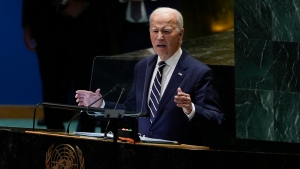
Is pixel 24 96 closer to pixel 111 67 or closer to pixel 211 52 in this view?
pixel 211 52

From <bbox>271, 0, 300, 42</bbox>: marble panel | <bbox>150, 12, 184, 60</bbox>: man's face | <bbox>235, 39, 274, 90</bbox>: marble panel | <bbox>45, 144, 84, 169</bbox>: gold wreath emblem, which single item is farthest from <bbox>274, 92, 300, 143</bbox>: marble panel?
<bbox>45, 144, 84, 169</bbox>: gold wreath emblem

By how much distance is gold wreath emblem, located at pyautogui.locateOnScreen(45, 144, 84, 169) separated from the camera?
222 inches

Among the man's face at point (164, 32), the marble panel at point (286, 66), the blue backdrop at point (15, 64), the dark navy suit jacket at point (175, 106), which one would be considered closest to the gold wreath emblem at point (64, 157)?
the dark navy suit jacket at point (175, 106)

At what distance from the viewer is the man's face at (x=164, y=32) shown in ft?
21.2

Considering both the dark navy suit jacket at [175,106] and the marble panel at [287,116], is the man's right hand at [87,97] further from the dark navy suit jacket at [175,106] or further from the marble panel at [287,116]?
the marble panel at [287,116]

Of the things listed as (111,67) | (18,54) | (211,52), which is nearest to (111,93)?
(111,67)

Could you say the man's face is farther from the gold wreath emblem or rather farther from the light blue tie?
the gold wreath emblem

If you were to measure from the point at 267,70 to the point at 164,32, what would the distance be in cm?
164

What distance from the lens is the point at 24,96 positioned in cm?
1173

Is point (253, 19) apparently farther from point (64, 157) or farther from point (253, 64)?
point (64, 157)

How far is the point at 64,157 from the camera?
568 centimetres

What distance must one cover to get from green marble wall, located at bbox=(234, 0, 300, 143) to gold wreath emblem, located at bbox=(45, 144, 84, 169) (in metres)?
2.58

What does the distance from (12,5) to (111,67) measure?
211 inches

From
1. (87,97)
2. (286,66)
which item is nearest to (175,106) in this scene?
(87,97)
